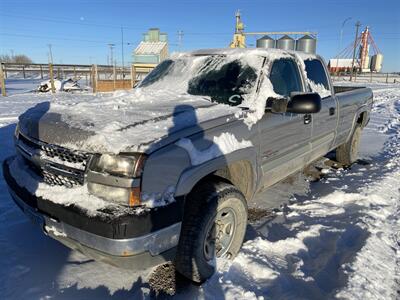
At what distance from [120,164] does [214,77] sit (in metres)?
1.85

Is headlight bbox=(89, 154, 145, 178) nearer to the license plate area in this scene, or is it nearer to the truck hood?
the truck hood

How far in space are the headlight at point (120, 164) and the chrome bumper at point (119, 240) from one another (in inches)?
15.5

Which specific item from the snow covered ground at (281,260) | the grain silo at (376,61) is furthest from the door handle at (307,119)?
the grain silo at (376,61)

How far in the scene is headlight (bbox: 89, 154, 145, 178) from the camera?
77.5 inches

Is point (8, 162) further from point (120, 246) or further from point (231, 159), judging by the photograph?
point (231, 159)

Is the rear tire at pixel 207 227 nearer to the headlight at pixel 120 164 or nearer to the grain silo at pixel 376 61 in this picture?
the headlight at pixel 120 164

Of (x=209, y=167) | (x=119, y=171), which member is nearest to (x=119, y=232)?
(x=119, y=171)

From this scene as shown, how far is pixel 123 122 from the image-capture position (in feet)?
7.73

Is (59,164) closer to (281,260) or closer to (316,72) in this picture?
(281,260)

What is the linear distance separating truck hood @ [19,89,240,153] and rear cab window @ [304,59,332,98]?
1.72 m

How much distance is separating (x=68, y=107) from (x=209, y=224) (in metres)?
1.56

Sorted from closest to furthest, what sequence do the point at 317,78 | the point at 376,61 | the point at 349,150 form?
the point at 317,78, the point at 349,150, the point at 376,61

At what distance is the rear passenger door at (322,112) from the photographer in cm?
413

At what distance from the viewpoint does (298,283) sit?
8.64ft
